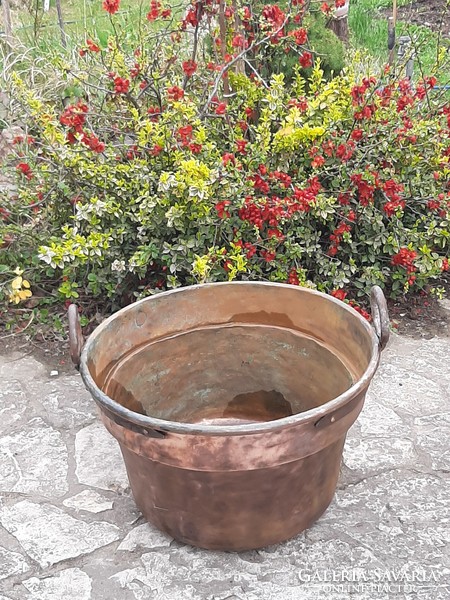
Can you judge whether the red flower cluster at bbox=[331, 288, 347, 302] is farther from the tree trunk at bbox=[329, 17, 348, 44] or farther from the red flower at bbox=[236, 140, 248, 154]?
the tree trunk at bbox=[329, 17, 348, 44]

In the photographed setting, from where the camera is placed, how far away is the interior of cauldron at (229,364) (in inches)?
78.5

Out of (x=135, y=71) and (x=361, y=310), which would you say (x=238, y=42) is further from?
(x=361, y=310)

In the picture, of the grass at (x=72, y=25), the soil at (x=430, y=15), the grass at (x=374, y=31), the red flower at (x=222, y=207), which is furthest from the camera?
the soil at (x=430, y=15)

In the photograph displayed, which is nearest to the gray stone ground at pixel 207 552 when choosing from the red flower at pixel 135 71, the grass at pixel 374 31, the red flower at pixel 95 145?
the red flower at pixel 95 145

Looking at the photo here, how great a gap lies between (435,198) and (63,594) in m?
2.26

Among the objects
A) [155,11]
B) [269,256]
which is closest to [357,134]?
[269,256]

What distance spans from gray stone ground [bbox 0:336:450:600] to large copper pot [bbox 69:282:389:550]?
0.09 metres

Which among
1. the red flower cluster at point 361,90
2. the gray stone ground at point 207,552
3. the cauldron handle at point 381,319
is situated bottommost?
the gray stone ground at point 207,552

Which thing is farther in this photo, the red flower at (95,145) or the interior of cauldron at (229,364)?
the red flower at (95,145)

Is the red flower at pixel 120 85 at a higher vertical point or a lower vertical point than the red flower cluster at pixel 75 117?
higher

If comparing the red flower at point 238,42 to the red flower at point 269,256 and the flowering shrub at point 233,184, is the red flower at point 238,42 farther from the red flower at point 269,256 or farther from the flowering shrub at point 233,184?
the red flower at point 269,256

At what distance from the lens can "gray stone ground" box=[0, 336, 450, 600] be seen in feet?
5.71

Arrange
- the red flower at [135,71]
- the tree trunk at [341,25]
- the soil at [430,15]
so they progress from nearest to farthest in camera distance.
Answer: the red flower at [135,71], the tree trunk at [341,25], the soil at [430,15]

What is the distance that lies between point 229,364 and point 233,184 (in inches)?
33.6
